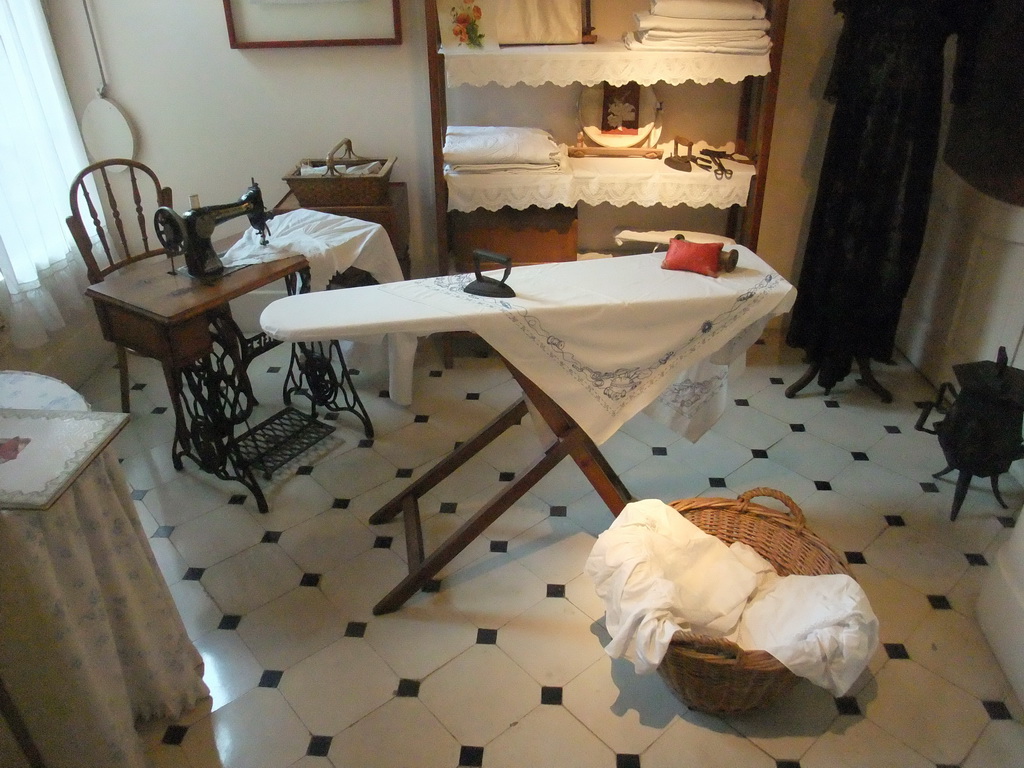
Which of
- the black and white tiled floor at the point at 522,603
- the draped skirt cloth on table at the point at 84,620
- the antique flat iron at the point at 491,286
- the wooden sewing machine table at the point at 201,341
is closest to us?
the draped skirt cloth on table at the point at 84,620

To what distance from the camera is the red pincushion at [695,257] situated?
7.04 ft

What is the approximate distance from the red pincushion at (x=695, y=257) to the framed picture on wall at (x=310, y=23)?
70.3 inches

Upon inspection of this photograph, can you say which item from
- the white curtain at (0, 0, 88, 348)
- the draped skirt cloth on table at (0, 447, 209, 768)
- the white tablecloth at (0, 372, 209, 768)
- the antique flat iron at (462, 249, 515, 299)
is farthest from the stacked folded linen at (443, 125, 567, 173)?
the draped skirt cloth on table at (0, 447, 209, 768)

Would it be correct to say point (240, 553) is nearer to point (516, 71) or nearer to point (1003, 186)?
point (516, 71)

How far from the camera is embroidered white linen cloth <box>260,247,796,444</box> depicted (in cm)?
190

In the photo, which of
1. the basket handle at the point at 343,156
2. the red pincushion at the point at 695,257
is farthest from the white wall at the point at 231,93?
the red pincushion at the point at 695,257

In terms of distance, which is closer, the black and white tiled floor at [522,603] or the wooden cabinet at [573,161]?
the black and white tiled floor at [522,603]

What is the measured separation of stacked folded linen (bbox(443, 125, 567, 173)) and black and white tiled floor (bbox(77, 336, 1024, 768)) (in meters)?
0.96

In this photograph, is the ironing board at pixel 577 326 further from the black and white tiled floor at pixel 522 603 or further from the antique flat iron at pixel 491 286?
the black and white tiled floor at pixel 522 603

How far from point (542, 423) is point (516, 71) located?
57.9 inches

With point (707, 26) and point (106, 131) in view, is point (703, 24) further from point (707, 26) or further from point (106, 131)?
point (106, 131)

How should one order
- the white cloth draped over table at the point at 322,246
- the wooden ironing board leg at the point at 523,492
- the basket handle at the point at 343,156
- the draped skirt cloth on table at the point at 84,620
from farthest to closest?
the basket handle at the point at 343,156 < the white cloth draped over table at the point at 322,246 < the wooden ironing board leg at the point at 523,492 < the draped skirt cloth on table at the point at 84,620

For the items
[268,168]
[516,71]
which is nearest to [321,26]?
[268,168]

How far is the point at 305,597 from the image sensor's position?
7.55ft
